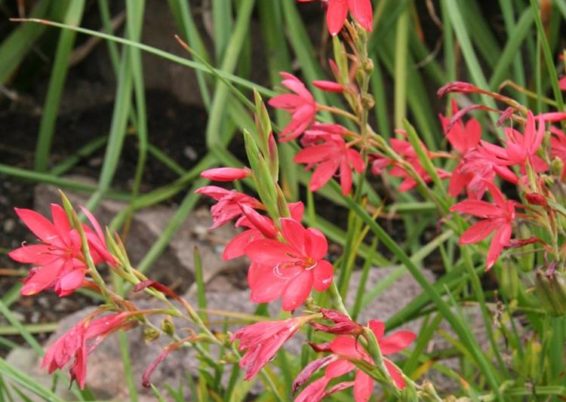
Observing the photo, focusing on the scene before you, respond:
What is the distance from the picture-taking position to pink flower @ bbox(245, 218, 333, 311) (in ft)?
3.22

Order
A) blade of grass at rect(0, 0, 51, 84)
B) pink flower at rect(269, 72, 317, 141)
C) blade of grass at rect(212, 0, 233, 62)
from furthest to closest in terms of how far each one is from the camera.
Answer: blade of grass at rect(0, 0, 51, 84)
blade of grass at rect(212, 0, 233, 62)
pink flower at rect(269, 72, 317, 141)

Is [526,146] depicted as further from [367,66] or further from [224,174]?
[224,174]

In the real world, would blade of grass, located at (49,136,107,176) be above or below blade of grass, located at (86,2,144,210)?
below

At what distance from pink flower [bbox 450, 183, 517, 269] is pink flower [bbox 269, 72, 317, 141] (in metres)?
0.26

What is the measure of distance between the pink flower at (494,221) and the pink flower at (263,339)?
0.97 feet

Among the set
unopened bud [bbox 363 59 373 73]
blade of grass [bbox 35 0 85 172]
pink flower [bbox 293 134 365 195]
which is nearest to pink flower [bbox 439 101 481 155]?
pink flower [bbox 293 134 365 195]

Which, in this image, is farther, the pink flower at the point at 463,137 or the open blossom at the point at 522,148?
the pink flower at the point at 463,137

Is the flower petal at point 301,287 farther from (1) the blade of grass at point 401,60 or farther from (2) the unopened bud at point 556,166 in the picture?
(1) the blade of grass at point 401,60

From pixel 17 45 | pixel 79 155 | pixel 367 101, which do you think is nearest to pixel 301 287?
pixel 367 101

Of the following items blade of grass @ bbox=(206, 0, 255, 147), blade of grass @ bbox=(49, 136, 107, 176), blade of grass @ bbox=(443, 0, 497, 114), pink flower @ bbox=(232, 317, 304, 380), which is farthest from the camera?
blade of grass @ bbox=(49, 136, 107, 176)

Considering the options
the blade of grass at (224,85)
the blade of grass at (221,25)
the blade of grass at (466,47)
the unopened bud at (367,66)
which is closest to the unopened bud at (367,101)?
the unopened bud at (367,66)

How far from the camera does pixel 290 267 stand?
3.30 ft

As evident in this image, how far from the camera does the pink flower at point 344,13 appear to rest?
1.20 m

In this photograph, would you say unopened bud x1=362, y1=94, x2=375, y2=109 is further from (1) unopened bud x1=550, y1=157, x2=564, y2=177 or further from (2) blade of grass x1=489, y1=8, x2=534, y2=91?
(2) blade of grass x1=489, y1=8, x2=534, y2=91
